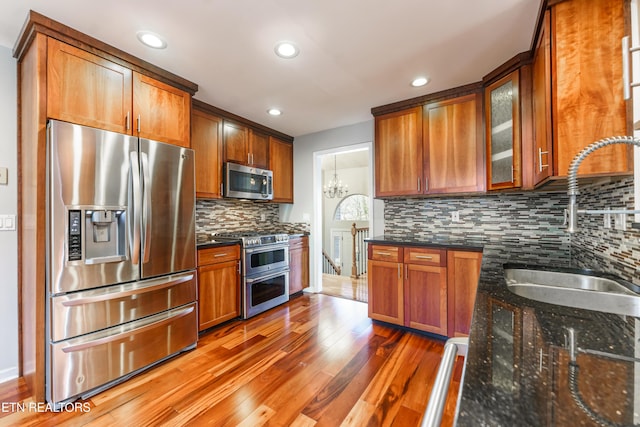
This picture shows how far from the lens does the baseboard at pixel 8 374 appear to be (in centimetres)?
187

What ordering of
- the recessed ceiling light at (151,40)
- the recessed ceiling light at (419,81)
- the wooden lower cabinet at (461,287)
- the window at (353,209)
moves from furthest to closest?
the window at (353,209) → the recessed ceiling light at (419,81) → the wooden lower cabinet at (461,287) → the recessed ceiling light at (151,40)

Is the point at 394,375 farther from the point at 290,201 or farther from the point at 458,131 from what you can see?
the point at 290,201

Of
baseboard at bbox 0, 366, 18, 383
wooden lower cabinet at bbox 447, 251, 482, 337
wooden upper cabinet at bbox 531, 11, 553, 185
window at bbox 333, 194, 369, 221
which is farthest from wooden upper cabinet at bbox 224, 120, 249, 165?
window at bbox 333, 194, 369, 221

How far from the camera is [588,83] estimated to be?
134cm

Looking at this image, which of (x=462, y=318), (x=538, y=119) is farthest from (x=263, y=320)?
(x=538, y=119)

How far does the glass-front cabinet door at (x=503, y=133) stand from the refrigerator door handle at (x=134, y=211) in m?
2.83

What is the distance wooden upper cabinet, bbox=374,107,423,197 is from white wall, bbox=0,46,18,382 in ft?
9.82

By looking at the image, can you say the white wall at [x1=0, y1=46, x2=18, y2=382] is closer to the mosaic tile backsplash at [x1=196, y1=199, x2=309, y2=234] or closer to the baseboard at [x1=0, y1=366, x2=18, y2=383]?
the baseboard at [x1=0, y1=366, x2=18, y2=383]

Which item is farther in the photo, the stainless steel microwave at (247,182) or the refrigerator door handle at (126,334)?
the stainless steel microwave at (247,182)

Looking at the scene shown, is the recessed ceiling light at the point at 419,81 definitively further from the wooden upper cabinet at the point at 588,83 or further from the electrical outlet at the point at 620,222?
the electrical outlet at the point at 620,222

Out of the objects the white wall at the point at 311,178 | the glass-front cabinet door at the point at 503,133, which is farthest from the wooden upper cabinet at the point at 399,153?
the white wall at the point at 311,178

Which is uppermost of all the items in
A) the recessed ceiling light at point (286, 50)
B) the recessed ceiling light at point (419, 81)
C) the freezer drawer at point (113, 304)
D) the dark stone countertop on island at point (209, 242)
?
the recessed ceiling light at point (419, 81)

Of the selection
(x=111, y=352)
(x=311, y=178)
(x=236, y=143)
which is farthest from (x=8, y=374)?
(x=311, y=178)

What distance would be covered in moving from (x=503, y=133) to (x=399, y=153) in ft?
3.05
